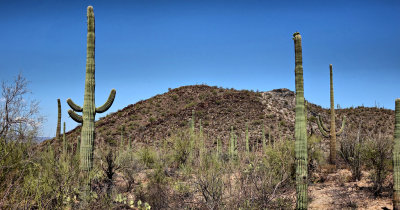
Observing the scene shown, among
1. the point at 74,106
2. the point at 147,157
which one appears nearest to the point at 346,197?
the point at 74,106

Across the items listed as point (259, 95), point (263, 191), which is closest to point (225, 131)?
point (259, 95)

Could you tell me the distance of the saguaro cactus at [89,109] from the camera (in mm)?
9039

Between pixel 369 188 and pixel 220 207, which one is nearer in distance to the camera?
pixel 220 207

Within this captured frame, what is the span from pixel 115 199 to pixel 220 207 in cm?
322

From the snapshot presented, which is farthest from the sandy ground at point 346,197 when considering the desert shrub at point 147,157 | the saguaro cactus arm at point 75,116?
the desert shrub at point 147,157

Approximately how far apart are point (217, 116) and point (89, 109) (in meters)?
26.7

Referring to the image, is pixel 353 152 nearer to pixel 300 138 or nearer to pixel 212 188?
pixel 300 138

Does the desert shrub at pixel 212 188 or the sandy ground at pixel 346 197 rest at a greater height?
the desert shrub at pixel 212 188

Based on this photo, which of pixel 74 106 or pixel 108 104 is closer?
pixel 74 106

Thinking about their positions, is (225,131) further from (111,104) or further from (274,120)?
(111,104)

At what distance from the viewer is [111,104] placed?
10.2 meters

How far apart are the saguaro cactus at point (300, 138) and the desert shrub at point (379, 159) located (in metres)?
4.78

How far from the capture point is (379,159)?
10703 mm

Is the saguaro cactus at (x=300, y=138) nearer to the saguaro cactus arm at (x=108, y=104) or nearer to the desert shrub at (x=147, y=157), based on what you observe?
the saguaro cactus arm at (x=108, y=104)
